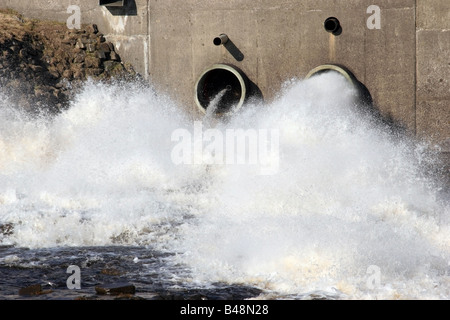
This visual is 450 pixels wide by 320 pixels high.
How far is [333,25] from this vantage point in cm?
1181

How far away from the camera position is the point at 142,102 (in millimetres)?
12805

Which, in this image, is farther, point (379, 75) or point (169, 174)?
point (379, 75)

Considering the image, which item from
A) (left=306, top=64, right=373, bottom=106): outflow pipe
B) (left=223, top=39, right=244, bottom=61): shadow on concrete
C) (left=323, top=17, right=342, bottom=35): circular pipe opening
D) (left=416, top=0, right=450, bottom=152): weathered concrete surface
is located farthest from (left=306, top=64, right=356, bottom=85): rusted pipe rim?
(left=223, top=39, right=244, bottom=61): shadow on concrete

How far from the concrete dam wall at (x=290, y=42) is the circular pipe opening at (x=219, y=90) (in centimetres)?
18

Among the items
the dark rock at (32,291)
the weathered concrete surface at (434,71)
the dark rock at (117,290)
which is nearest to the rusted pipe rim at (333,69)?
the weathered concrete surface at (434,71)

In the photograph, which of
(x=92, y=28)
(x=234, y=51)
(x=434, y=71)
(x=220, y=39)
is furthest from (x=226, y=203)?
(x=92, y=28)

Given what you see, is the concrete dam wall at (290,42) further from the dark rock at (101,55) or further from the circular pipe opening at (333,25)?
the dark rock at (101,55)

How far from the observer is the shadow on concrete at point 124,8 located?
13195mm

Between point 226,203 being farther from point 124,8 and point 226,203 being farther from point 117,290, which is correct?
point 124,8

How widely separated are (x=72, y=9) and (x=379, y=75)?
676 cm

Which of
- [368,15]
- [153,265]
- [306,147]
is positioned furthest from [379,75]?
[153,265]

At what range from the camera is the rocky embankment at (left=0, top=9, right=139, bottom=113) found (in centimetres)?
1220
